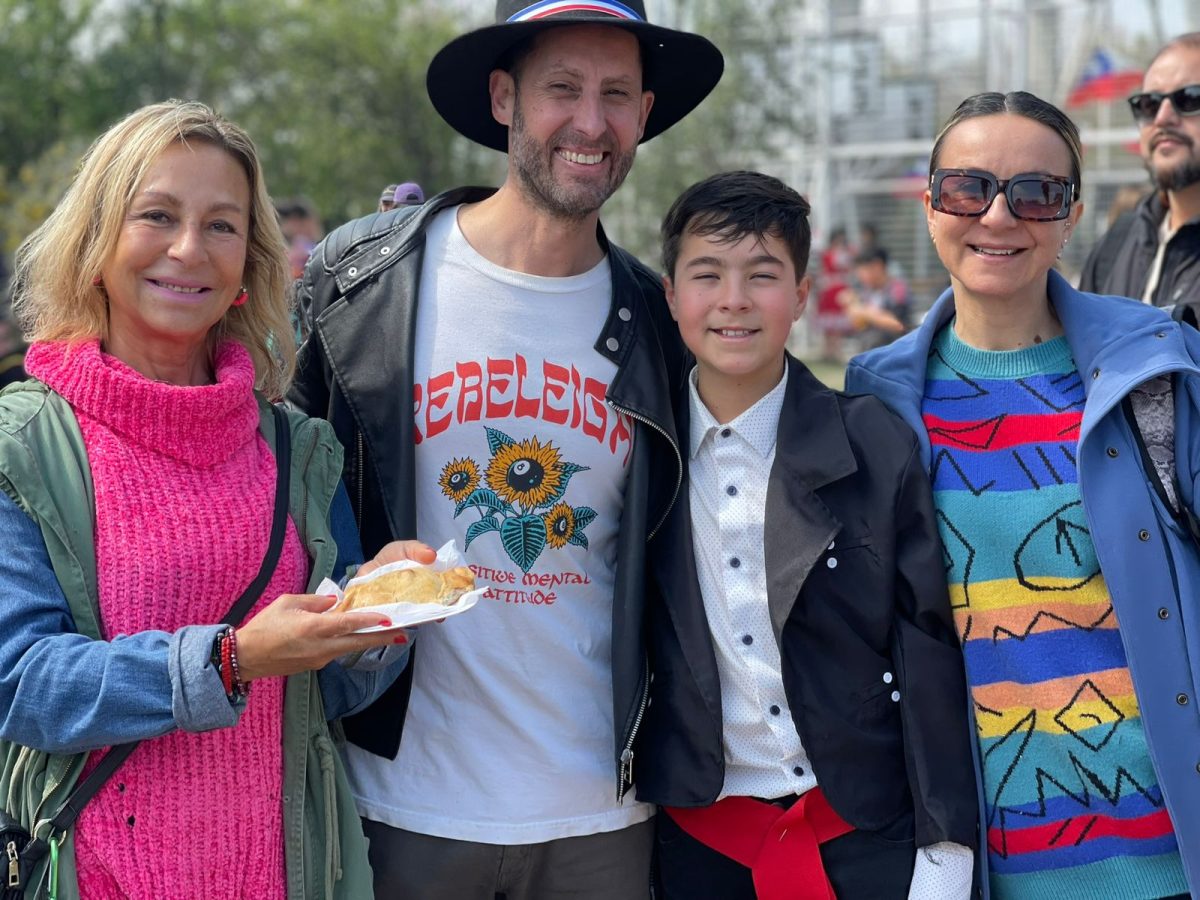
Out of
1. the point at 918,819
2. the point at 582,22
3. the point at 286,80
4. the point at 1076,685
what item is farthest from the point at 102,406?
the point at 286,80

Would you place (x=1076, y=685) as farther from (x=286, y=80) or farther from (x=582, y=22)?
(x=286, y=80)

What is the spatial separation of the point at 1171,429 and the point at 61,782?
248 centimetres

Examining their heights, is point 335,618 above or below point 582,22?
below

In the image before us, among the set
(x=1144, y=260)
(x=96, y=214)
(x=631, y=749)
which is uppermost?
Result: (x=1144, y=260)

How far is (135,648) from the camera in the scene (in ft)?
7.86

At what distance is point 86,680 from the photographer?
2.36 m

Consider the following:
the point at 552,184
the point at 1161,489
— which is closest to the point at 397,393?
the point at 552,184

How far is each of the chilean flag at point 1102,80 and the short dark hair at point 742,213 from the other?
20.3 meters

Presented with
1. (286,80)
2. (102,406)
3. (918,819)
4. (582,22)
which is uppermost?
(286,80)

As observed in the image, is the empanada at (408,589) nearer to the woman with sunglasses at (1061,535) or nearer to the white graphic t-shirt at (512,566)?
the white graphic t-shirt at (512,566)

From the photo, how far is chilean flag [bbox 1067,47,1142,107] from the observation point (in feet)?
70.3

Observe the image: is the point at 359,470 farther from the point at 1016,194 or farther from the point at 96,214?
the point at 1016,194

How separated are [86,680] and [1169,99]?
453 centimetres

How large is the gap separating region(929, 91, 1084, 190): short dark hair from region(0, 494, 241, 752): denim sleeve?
210cm
